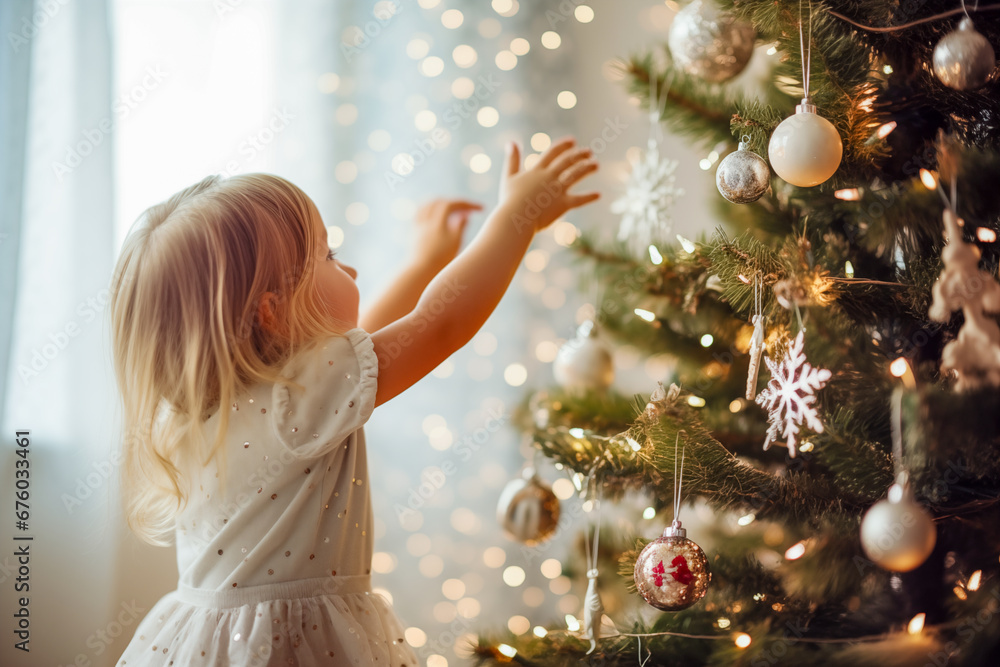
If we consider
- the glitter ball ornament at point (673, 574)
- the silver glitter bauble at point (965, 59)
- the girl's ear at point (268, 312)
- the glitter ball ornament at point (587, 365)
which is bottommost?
the glitter ball ornament at point (673, 574)

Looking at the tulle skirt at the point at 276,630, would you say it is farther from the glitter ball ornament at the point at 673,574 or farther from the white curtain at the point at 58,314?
the white curtain at the point at 58,314

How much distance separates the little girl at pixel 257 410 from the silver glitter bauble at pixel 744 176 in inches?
12.0

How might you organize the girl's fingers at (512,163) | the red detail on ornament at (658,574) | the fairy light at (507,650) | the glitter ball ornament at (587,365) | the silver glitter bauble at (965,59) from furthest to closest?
the glitter ball ornament at (587,365) < the girl's fingers at (512,163) < the fairy light at (507,650) < the red detail on ornament at (658,574) < the silver glitter bauble at (965,59)

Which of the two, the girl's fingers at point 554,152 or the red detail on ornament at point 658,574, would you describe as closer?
the red detail on ornament at point 658,574

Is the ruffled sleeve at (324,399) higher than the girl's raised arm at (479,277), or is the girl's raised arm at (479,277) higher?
the girl's raised arm at (479,277)

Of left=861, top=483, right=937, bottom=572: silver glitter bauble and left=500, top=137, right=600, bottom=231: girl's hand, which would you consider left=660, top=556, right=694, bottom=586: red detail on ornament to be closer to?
left=861, top=483, right=937, bottom=572: silver glitter bauble

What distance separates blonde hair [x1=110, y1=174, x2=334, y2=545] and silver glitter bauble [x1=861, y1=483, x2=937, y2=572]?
1.78ft

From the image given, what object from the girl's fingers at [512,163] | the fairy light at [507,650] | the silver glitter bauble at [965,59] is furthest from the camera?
the girl's fingers at [512,163]

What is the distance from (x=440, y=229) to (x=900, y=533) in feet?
2.32

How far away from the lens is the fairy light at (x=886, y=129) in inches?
25.8

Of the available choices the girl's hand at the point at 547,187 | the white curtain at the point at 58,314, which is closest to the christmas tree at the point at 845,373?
the girl's hand at the point at 547,187

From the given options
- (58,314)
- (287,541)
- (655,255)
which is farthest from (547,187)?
(58,314)

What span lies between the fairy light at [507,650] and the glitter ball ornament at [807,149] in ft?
1.94

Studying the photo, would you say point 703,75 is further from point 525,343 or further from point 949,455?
point 525,343
